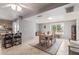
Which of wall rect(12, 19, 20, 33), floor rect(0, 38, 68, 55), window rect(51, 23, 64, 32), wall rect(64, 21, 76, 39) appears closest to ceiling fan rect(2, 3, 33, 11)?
wall rect(12, 19, 20, 33)

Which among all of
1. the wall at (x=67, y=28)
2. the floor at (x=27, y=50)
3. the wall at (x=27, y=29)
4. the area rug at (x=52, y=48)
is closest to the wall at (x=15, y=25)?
the wall at (x=27, y=29)

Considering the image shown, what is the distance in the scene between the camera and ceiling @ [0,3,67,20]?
1.89m

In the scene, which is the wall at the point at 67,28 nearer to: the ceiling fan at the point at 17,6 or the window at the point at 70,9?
the window at the point at 70,9

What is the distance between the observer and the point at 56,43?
6.62 ft

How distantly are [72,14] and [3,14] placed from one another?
160 cm

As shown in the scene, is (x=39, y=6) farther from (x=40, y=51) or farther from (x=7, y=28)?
(x=40, y=51)

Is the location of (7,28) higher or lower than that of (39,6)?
lower

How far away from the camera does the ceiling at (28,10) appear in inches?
74.4

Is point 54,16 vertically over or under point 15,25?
over

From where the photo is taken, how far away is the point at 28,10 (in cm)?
199

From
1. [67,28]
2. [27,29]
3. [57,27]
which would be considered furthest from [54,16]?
[27,29]

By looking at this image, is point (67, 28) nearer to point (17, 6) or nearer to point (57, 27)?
point (57, 27)

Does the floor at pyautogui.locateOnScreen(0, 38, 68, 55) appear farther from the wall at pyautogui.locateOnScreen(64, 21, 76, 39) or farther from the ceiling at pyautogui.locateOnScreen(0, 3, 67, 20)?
the ceiling at pyautogui.locateOnScreen(0, 3, 67, 20)
